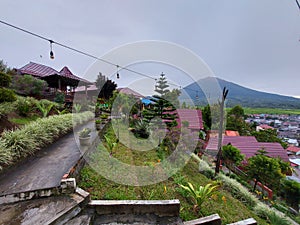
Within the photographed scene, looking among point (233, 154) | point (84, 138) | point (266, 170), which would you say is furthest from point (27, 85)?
point (266, 170)

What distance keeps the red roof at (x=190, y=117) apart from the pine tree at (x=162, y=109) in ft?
1.20

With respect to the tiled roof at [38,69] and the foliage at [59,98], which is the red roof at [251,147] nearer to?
the foliage at [59,98]

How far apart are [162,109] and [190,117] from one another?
1.68 metres

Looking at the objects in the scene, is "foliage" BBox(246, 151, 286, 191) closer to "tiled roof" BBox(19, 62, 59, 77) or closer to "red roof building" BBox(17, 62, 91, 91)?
"red roof building" BBox(17, 62, 91, 91)

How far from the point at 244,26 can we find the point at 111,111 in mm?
6862

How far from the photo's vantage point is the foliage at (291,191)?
5.73 meters

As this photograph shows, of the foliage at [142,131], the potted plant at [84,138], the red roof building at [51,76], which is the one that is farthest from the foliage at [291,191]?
the red roof building at [51,76]

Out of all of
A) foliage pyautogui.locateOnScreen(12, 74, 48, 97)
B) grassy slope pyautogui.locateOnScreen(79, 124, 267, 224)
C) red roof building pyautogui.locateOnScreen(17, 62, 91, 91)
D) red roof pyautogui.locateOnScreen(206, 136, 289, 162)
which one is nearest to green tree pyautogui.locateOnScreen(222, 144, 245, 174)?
red roof pyautogui.locateOnScreen(206, 136, 289, 162)

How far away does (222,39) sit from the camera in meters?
5.76

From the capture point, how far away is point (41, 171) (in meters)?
2.11

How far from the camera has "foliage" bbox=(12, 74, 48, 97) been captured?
251 inches

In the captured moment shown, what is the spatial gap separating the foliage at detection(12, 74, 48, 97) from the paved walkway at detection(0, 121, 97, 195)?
17.3 feet

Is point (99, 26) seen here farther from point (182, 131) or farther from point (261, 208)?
point (261, 208)

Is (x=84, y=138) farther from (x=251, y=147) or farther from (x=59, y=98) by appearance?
(x=251, y=147)
